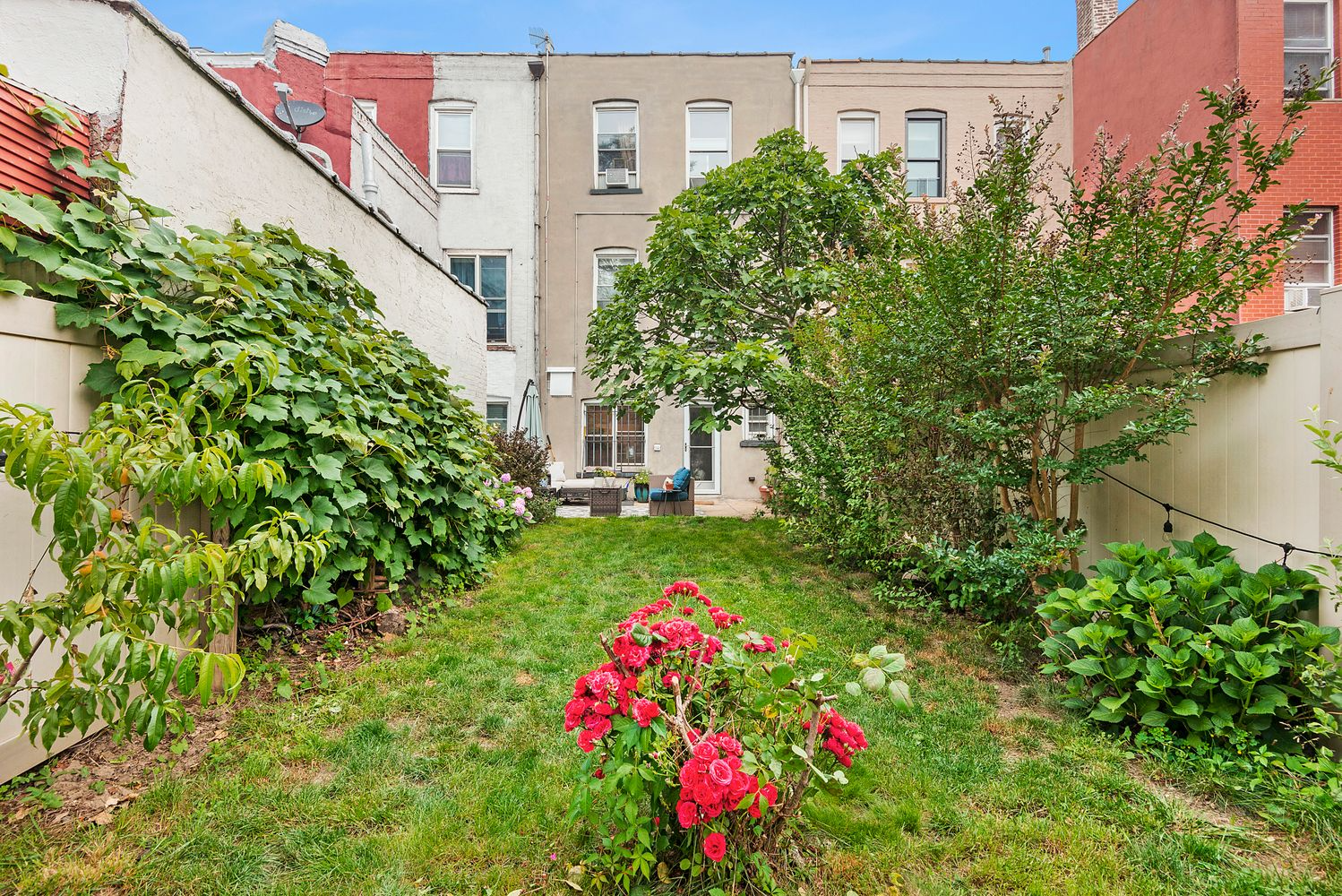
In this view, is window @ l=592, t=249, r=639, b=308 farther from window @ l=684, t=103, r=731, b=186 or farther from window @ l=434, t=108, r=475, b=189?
window @ l=434, t=108, r=475, b=189

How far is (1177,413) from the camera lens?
8.61 feet

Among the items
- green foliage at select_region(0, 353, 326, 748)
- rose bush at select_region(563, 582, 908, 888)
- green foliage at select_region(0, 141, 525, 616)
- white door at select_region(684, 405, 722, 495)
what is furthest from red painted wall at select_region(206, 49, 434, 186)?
rose bush at select_region(563, 582, 908, 888)

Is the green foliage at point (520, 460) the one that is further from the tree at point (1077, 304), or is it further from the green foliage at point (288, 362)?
the tree at point (1077, 304)

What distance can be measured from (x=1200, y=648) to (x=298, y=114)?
7794mm

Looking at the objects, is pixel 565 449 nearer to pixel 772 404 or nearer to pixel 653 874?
pixel 772 404

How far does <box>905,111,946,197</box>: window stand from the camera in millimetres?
12102

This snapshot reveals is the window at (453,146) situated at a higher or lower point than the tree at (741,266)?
higher

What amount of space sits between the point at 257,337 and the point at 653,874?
270 centimetres

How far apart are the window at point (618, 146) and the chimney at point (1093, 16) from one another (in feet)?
29.4

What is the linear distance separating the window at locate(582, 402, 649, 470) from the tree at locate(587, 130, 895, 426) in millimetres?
4995

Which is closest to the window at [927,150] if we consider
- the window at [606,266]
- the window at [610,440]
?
the window at [606,266]

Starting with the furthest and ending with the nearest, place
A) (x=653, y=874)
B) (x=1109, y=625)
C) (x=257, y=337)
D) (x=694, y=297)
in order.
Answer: (x=694, y=297)
(x=257, y=337)
(x=1109, y=625)
(x=653, y=874)

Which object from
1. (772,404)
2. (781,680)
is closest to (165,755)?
(781,680)

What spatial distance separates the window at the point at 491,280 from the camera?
481 inches
